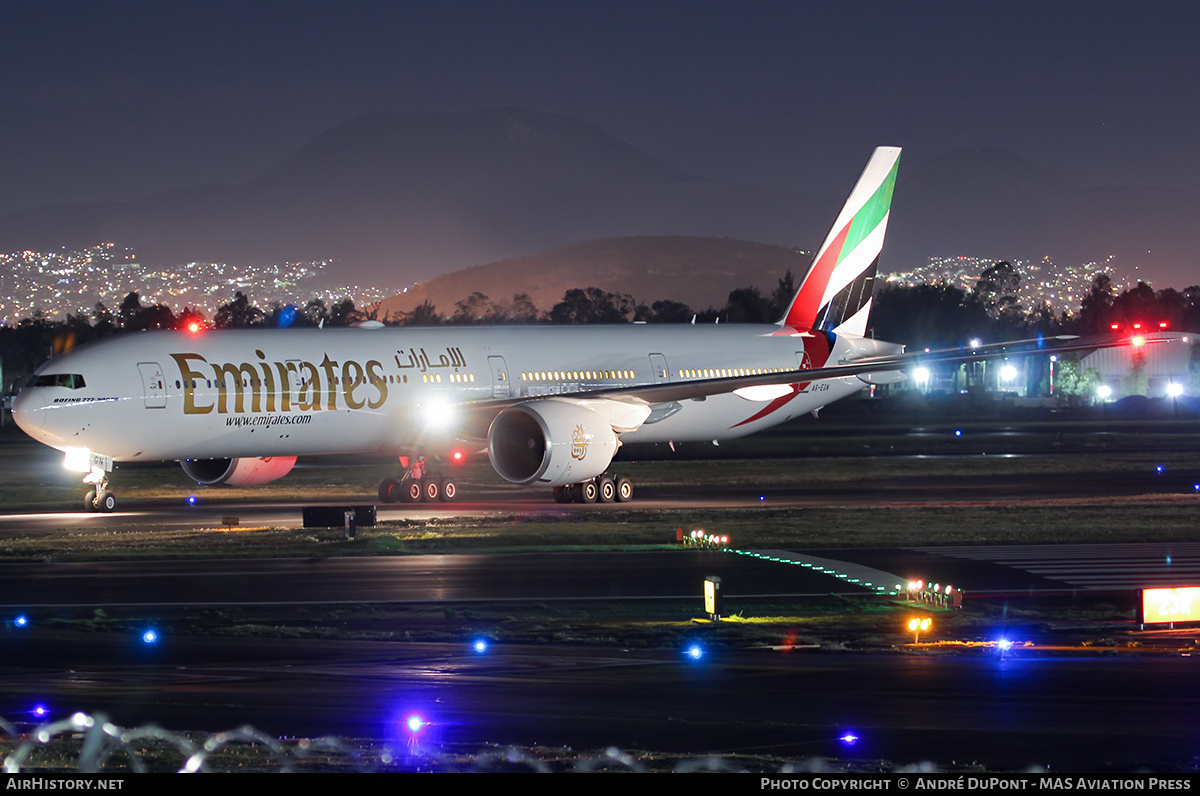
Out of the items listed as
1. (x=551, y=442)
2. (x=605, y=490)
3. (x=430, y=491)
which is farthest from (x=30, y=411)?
(x=605, y=490)

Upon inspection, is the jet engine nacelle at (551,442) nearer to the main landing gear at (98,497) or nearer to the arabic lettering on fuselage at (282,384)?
the arabic lettering on fuselage at (282,384)

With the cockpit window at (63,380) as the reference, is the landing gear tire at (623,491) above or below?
below

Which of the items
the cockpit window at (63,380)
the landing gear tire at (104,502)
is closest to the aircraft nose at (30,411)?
the cockpit window at (63,380)

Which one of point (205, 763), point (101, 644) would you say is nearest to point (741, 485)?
point (101, 644)

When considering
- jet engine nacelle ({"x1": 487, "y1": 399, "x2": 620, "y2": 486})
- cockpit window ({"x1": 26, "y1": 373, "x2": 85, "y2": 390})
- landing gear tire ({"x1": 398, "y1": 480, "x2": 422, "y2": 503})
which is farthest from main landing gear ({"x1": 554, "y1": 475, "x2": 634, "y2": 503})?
cockpit window ({"x1": 26, "y1": 373, "x2": 85, "y2": 390})

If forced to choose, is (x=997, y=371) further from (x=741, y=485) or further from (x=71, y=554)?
(x=71, y=554)

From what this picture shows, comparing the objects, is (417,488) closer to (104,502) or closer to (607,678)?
(104,502)
